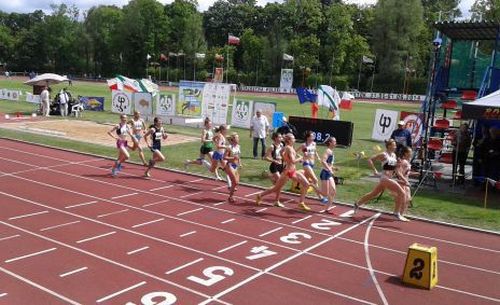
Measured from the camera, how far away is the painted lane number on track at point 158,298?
7449 millimetres

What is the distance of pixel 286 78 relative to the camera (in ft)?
261

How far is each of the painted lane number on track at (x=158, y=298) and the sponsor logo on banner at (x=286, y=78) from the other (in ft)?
239

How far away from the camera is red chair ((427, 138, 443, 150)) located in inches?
657

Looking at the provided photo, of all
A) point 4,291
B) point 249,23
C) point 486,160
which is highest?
point 249,23

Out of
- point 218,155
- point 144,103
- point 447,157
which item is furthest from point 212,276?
point 144,103

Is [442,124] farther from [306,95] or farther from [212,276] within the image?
[306,95]

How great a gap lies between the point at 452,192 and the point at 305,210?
530cm

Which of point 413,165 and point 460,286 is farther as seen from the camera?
point 413,165

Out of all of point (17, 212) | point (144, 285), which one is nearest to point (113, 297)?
point (144, 285)

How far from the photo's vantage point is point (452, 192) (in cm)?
1554

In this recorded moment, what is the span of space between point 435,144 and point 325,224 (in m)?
6.74

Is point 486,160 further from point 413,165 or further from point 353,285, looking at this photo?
point 353,285

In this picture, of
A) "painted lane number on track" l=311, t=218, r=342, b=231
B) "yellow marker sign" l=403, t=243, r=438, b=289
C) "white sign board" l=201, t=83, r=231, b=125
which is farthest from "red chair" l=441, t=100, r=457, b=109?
"white sign board" l=201, t=83, r=231, b=125

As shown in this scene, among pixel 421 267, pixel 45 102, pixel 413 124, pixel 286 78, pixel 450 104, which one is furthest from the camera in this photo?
pixel 286 78
